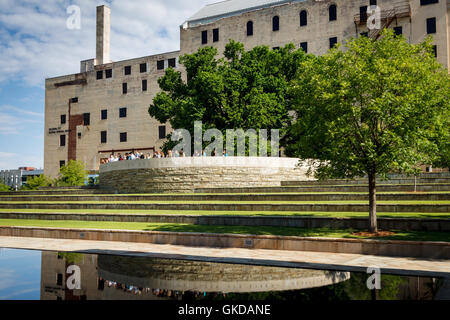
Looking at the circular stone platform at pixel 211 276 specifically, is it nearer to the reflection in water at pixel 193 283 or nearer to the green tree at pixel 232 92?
the reflection in water at pixel 193 283

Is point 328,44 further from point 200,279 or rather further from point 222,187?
point 200,279

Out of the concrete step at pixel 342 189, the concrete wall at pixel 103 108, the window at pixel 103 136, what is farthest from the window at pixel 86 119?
the concrete step at pixel 342 189

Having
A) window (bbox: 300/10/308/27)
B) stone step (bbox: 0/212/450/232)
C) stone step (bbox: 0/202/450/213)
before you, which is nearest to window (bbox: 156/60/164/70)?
window (bbox: 300/10/308/27)

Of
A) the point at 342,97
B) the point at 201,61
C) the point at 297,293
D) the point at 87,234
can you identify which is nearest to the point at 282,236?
the point at 342,97

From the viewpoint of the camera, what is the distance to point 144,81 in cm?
5247

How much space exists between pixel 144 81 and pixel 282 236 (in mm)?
44264

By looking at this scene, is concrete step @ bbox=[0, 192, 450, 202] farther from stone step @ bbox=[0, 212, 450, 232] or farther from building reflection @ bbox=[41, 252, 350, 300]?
building reflection @ bbox=[41, 252, 350, 300]

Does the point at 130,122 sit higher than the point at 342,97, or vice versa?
the point at 130,122

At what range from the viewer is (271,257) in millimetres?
10312

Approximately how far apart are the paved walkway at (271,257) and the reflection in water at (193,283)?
82 cm

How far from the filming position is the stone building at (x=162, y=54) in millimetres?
38469

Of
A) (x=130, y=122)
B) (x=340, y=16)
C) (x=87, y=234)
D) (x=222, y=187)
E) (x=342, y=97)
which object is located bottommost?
(x=87, y=234)

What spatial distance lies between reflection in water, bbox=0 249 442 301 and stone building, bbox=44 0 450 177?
36.4m

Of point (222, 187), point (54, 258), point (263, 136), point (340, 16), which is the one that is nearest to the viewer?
point (54, 258)
